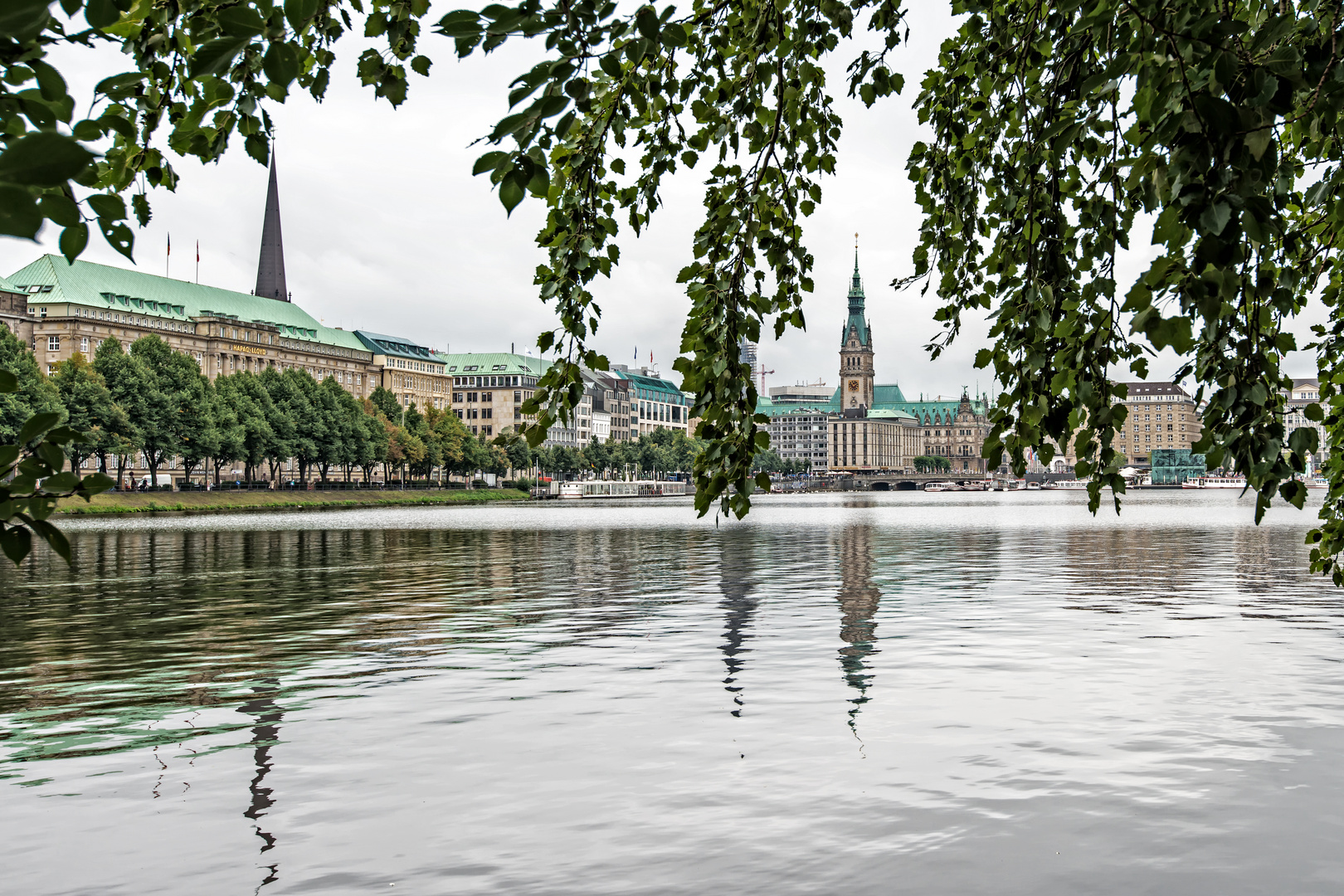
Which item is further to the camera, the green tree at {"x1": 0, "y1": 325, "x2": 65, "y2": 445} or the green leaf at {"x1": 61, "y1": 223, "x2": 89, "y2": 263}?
the green tree at {"x1": 0, "y1": 325, "x2": 65, "y2": 445}

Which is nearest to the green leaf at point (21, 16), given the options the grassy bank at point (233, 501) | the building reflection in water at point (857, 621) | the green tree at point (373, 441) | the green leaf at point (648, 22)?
the green leaf at point (648, 22)

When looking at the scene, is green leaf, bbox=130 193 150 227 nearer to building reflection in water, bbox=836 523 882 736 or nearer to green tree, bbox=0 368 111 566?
green tree, bbox=0 368 111 566

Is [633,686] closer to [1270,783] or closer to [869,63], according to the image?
[1270,783]

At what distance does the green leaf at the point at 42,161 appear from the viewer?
2.28 metres

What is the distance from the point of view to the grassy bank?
9831 centimetres

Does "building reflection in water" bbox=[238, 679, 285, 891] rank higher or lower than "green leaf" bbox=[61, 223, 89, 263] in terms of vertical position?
lower

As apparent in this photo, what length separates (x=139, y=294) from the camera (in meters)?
168

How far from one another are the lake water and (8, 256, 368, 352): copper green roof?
13133cm

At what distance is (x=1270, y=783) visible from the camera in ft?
39.8

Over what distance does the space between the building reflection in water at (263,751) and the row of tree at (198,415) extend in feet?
192

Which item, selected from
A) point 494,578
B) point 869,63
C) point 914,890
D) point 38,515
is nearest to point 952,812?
point 914,890

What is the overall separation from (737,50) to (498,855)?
700cm

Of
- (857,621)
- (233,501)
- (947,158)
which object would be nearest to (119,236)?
(947,158)

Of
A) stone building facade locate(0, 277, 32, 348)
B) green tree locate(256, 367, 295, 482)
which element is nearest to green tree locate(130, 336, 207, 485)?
green tree locate(256, 367, 295, 482)
